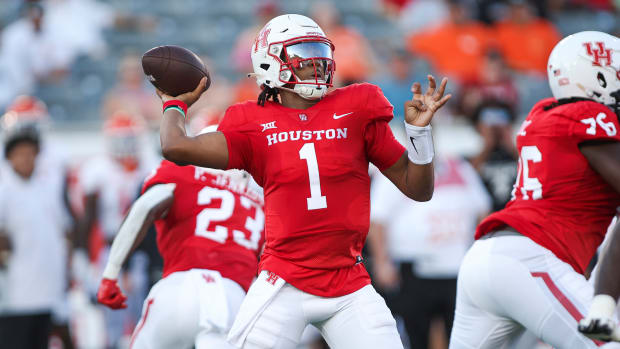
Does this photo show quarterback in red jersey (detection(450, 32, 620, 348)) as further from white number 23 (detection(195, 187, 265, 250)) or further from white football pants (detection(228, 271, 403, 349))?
white number 23 (detection(195, 187, 265, 250))

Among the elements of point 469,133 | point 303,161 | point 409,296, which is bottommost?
point 409,296

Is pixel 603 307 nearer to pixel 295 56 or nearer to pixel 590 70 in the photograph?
pixel 590 70

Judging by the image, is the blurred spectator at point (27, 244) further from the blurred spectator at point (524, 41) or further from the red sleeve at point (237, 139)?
the blurred spectator at point (524, 41)

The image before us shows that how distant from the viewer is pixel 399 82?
9531 millimetres

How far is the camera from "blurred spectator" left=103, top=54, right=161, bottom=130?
32.4 feet

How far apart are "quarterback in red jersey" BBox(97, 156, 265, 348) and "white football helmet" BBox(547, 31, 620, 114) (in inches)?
66.6

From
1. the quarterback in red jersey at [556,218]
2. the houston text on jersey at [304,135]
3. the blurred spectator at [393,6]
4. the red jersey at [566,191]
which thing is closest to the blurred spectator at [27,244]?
the houston text on jersey at [304,135]

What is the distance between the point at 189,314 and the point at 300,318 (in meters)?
0.86

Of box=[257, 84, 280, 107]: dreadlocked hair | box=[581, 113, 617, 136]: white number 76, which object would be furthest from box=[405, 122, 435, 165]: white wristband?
box=[581, 113, 617, 136]: white number 76

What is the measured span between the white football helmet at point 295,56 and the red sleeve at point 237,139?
226 millimetres

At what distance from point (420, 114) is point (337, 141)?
1.20 ft

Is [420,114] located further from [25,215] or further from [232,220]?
[25,215]

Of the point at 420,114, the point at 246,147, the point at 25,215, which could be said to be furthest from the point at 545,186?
the point at 25,215

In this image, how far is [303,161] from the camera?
392cm
